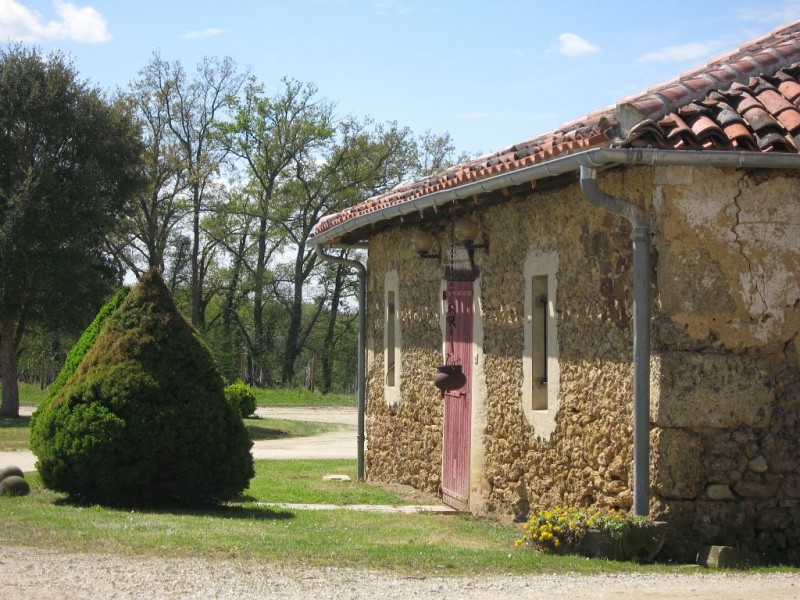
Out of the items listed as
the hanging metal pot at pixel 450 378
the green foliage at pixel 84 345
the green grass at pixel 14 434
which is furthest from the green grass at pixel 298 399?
the hanging metal pot at pixel 450 378

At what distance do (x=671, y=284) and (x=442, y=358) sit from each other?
4550mm

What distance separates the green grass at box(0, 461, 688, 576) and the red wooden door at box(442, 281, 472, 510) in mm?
738

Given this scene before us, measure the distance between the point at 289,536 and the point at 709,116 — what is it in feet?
14.9

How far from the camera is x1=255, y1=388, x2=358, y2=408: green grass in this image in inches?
1451

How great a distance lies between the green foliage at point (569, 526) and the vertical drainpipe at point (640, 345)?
0.27 metres

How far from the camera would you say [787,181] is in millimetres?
7945

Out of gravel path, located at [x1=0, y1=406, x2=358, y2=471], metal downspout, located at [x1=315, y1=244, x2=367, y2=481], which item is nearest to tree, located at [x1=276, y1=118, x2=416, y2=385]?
gravel path, located at [x1=0, y1=406, x2=358, y2=471]

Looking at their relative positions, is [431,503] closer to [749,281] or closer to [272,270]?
[749,281]

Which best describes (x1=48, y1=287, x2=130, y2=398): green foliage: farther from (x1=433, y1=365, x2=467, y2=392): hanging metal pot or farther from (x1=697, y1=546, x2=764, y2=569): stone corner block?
(x1=697, y1=546, x2=764, y2=569): stone corner block

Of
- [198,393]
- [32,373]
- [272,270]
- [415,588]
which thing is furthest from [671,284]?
[32,373]

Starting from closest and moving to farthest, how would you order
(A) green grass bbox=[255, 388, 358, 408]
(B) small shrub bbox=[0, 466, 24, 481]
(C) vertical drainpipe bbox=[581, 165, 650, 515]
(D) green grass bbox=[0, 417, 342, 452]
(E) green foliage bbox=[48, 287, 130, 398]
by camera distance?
→ (C) vertical drainpipe bbox=[581, 165, 650, 515] → (E) green foliage bbox=[48, 287, 130, 398] → (B) small shrub bbox=[0, 466, 24, 481] → (D) green grass bbox=[0, 417, 342, 452] → (A) green grass bbox=[255, 388, 358, 408]

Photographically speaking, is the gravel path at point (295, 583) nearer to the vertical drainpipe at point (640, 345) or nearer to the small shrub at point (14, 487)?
the vertical drainpipe at point (640, 345)

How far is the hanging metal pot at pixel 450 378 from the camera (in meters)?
11.1

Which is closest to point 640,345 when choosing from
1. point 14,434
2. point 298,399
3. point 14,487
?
point 14,487
